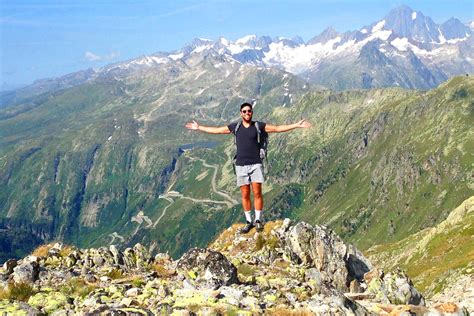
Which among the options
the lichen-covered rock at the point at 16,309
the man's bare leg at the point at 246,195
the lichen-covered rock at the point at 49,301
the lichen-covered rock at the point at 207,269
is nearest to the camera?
the lichen-covered rock at the point at 16,309

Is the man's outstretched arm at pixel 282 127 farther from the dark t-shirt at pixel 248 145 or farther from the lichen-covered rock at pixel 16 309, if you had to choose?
the lichen-covered rock at pixel 16 309

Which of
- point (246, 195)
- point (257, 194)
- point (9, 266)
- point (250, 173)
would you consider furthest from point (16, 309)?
point (257, 194)

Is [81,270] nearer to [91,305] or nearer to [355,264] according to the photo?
[91,305]

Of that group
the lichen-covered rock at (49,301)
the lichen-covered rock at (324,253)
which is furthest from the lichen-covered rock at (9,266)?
the lichen-covered rock at (324,253)

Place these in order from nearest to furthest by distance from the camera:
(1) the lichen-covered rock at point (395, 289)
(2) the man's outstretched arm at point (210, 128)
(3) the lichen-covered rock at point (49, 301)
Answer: (3) the lichen-covered rock at point (49, 301), (1) the lichen-covered rock at point (395, 289), (2) the man's outstretched arm at point (210, 128)

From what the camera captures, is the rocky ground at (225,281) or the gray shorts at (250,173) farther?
the gray shorts at (250,173)

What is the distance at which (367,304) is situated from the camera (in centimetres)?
2131

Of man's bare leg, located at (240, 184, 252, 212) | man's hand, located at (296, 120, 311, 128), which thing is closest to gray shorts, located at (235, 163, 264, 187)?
man's bare leg, located at (240, 184, 252, 212)

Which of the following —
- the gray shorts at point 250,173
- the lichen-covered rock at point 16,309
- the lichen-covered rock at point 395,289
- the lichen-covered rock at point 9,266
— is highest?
the gray shorts at point 250,173

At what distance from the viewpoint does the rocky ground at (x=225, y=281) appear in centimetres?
1834

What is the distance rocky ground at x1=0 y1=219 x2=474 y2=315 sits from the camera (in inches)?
722

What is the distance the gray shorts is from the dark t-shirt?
28 cm

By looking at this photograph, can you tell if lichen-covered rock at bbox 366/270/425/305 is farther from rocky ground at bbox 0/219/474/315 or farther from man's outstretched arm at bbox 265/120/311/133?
man's outstretched arm at bbox 265/120/311/133

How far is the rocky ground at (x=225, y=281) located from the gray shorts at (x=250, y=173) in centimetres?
491
